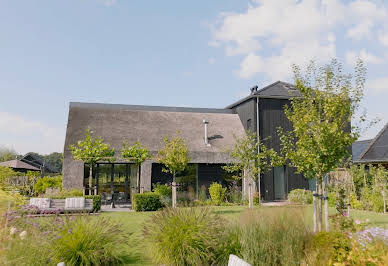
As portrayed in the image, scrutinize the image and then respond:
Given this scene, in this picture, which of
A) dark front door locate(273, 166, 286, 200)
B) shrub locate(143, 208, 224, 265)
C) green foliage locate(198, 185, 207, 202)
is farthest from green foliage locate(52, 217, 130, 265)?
dark front door locate(273, 166, 286, 200)

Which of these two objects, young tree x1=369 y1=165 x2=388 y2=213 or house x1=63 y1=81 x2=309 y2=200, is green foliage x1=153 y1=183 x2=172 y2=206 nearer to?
house x1=63 y1=81 x2=309 y2=200

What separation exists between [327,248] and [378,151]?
15.9 metres

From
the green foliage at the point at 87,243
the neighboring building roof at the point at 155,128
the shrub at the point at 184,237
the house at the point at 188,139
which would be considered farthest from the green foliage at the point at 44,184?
the shrub at the point at 184,237

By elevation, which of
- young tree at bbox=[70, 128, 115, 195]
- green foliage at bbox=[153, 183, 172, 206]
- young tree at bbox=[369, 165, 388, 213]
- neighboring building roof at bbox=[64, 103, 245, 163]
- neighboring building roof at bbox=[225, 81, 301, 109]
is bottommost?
green foliage at bbox=[153, 183, 172, 206]

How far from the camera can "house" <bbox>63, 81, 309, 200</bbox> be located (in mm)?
18734

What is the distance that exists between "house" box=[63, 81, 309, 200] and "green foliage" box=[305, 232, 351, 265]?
1368 centimetres

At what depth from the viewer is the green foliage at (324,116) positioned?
782cm

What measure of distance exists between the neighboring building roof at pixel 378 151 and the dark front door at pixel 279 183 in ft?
15.4

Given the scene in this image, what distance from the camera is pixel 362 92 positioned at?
8305 mm

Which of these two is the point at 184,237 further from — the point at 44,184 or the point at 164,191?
the point at 44,184

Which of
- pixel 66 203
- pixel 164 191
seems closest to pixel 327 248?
pixel 66 203

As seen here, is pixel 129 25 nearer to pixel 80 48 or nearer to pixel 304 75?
pixel 80 48

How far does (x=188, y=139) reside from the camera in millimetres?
20531

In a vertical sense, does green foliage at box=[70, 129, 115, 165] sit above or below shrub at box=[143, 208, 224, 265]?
above
